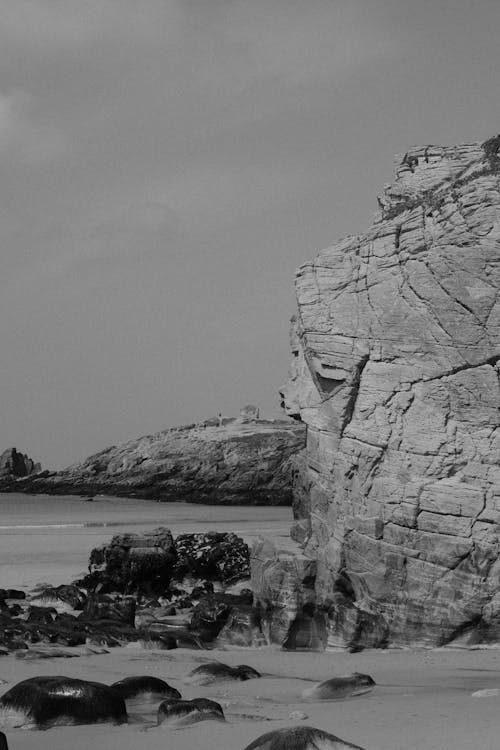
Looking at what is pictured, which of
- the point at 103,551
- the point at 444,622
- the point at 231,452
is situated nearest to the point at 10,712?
the point at 444,622

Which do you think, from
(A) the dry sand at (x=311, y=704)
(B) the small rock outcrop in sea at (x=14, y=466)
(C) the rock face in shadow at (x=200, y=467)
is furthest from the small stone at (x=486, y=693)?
(B) the small rock outcrop in sea at (x=14, y=466)

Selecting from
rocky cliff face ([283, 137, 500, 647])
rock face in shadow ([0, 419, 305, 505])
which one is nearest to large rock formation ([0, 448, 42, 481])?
rock face in shadow ([0, 419, 305, 505])

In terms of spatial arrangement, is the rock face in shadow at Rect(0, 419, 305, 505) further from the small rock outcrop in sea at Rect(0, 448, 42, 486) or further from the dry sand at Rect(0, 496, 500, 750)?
the dry sand at Rect(0, 496, 500, 750)

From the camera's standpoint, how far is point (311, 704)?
9.80 m

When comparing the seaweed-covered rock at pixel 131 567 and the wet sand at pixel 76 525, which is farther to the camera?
the wet sand at pixel 76 525

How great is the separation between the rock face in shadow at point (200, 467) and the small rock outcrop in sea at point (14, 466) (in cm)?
870

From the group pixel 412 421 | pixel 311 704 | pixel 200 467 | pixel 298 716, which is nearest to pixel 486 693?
pixel 311 704

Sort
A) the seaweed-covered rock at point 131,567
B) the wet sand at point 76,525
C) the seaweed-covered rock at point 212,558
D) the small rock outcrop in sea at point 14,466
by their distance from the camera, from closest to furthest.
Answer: the seaweed-covered rock at point 131,567
the seaweed-covered rock at point 212,558
the wet sand at point 76,525
the small rock outcrop in sea at point 14,466

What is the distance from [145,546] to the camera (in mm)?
26188

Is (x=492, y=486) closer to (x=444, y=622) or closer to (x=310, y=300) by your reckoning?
(x=444, y=622)

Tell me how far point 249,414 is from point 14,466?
35072 mm

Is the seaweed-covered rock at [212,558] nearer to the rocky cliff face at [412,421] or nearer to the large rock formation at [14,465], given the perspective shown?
the rocky cliff face at [412,421]

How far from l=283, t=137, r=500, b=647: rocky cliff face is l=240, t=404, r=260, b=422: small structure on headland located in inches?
3151

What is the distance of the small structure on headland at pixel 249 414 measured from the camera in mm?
98344
